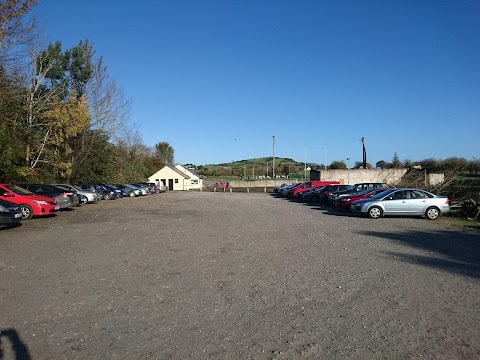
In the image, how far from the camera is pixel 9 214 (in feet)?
47.1

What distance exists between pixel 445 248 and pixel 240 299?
24.0 feet

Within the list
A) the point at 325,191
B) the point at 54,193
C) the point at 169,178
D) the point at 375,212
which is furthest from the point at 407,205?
the point at 169,178

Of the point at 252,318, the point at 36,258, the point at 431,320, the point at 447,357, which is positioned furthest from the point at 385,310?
the point at 36,258

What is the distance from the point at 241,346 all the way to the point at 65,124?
36.0m

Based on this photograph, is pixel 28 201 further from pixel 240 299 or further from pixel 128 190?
pixel 128 190

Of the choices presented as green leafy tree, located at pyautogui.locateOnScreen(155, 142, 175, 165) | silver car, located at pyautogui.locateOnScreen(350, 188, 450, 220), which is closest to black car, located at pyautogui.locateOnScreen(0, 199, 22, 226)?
silver car, located at pyautogui.locateOnScreen(350, 188, 450, 220)

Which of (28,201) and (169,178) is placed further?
(169,178)

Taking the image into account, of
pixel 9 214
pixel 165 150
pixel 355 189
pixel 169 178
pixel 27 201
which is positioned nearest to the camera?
pixel 9 214

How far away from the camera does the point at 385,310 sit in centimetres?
555

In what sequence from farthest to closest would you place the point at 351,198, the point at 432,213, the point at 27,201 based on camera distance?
the point at 351,198, the point at 432,213, the point at 27,201

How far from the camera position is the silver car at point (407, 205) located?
61.5ft

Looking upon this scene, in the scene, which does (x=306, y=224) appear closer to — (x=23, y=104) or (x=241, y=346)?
(x=241, y=346)

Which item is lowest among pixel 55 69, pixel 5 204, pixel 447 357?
pixel 447 357

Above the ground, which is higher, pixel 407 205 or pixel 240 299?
pixel 407 205
